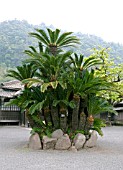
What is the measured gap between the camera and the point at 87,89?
8844mm

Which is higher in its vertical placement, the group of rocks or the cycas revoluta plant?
the cycas revoluta plant

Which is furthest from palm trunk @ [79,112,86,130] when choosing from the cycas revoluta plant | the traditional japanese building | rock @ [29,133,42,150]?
the traditional japanese building

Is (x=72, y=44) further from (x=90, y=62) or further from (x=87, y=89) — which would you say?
(x=87, y=89)

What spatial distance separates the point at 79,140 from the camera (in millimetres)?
Answer: 8703

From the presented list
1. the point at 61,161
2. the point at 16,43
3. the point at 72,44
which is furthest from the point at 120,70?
the point at 16,43

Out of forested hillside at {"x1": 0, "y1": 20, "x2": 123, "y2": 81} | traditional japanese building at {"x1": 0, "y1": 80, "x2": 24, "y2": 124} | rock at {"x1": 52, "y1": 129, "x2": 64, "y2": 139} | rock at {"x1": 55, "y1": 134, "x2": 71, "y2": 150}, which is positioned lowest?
rock at {"x1": 55, "y1": 134, "x2": 71, "y2": 150}

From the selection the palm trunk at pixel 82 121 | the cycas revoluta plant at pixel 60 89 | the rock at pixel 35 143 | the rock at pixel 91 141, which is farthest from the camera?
the palm trunk at pixel 82 121

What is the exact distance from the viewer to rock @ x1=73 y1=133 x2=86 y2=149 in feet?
28.4

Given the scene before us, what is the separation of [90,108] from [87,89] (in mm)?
720

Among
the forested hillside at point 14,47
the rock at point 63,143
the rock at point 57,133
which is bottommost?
the rock at point 63,143

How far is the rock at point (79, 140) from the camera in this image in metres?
8.65

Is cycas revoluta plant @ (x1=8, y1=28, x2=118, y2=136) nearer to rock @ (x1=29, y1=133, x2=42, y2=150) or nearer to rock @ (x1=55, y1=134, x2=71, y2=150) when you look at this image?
rock @ (x1=29, y1=133, x2=42, y2=150)

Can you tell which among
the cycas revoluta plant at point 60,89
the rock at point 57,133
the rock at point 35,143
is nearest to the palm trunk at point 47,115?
the cycas revoluta plant at point 60,89

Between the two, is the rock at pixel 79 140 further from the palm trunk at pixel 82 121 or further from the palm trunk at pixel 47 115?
the palm trunk at pixel 47 115
